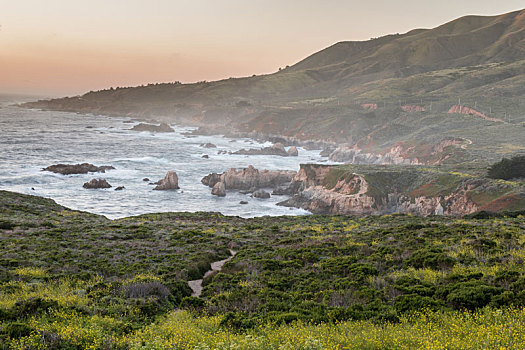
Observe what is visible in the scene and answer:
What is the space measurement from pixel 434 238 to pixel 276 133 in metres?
161

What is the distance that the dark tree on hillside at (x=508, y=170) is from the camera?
55719mm

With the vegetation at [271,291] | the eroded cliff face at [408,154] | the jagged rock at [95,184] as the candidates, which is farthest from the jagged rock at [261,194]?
the eroded cliff face at [408,154]

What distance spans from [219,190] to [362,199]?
32.4 meters

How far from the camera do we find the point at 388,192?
6544cm

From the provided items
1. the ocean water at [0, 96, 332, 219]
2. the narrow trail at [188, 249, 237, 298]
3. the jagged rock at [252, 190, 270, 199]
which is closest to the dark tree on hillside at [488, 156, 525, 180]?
the ocean water at [0, 96, 332, 219]

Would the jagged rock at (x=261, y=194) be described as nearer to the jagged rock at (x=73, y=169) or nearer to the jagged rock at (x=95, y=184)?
the jagged rock at (x=95, y=184)

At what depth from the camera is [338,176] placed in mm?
73188

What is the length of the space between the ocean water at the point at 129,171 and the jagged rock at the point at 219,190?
163cm

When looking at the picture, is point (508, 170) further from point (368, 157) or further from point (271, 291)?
point (368, 157)

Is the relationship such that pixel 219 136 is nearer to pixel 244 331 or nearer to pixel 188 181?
pixel 188 181

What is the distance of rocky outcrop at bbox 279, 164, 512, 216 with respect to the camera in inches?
2114

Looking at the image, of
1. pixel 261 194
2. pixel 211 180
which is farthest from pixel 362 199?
pixel 211 180

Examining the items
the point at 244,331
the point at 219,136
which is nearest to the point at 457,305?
the point at 244,331

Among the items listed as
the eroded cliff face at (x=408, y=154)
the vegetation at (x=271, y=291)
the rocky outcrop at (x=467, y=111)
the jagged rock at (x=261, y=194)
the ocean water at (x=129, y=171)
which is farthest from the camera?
the rocky outcrop at (x=467, y=111)
